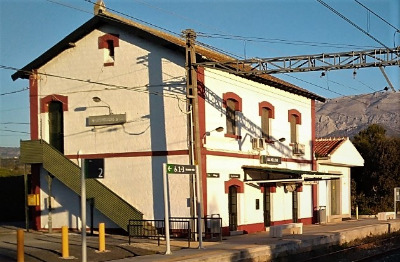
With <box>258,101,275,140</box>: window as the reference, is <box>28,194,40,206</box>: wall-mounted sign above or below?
below

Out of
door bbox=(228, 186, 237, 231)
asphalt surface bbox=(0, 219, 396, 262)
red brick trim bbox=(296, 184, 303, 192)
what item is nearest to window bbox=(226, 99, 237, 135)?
door bbox=(228, 186, 237, 231)

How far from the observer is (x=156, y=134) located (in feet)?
85.0

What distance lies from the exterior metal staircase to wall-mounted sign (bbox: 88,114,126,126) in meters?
1.81

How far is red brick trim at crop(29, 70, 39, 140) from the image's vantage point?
93.1 ft

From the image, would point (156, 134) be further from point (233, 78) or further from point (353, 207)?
point (353, 207)

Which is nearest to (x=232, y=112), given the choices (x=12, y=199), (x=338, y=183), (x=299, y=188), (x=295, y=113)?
(x=295, y=113)

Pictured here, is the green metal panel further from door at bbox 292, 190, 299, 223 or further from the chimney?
door at bbox 292, 190, 299, 223

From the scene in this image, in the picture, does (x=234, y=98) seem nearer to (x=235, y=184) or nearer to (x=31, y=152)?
(x=235, y=184)

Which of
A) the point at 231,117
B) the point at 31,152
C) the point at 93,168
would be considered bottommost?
the point at 93,168

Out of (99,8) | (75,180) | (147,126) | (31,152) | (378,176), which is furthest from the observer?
(378,176)

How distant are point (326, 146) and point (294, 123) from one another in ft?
16.3

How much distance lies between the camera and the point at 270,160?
29906 millimetres

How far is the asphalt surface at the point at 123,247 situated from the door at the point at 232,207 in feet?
3.38

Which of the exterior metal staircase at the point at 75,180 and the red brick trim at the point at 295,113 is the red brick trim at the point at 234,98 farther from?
the exterior metal staircase at the point at 75,180
